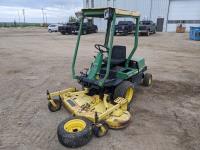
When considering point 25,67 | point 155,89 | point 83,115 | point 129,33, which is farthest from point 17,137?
point 129,33

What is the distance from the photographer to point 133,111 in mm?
4742

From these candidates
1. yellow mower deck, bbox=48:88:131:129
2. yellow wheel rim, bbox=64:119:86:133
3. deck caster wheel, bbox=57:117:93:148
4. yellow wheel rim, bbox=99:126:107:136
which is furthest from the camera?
yellow mower deck, bbox=48:88:131:129

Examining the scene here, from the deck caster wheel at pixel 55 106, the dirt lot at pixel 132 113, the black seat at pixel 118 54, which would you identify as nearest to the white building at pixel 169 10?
the dirt lot at pixel 132 113

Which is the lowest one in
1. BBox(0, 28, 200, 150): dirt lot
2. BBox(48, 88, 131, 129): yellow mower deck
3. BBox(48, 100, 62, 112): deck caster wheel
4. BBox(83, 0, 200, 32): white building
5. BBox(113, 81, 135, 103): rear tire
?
BBox(0, 28, 200, 150): dirt lot

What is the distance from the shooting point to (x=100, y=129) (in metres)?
3.62

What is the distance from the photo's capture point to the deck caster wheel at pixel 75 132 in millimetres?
3316

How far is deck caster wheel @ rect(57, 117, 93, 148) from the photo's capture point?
3316 mm

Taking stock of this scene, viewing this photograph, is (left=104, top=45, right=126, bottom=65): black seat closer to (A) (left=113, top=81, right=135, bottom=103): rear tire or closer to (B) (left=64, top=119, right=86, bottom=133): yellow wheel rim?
(A) (left=113, top=81, right=135, bottom=103): rear tire

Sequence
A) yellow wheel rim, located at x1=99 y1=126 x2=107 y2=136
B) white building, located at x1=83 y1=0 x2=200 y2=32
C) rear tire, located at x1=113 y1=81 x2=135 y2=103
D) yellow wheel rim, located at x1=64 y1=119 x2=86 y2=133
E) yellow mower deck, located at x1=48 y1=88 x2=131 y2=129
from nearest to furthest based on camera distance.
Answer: yellow wheel rim, located at x1=64 y1=119 x2=86 y2=133 → yellow wheel rim, located at x1=99 y1=126 x2=107 y2=136 → yellow mower deck, located at x1=48 y1=88 x2=131 y2=129 → rear tire, located at x1=113 y1=81 x2=135 y2=103 → white building, located at x1=83 y1=0 x2=200 y2=32

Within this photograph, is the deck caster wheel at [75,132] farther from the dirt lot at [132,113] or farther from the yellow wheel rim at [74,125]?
the dirt lot at [132,113]

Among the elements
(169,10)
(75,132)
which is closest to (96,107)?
(75,132)

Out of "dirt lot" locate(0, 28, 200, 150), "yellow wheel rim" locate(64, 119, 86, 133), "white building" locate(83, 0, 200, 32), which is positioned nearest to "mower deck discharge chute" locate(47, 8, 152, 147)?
"yellow wheel rim" locate(64, 119, 86, 133)

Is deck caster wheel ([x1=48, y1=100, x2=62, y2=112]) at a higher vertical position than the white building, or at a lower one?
lower

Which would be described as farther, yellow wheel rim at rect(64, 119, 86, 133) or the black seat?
the black seat
